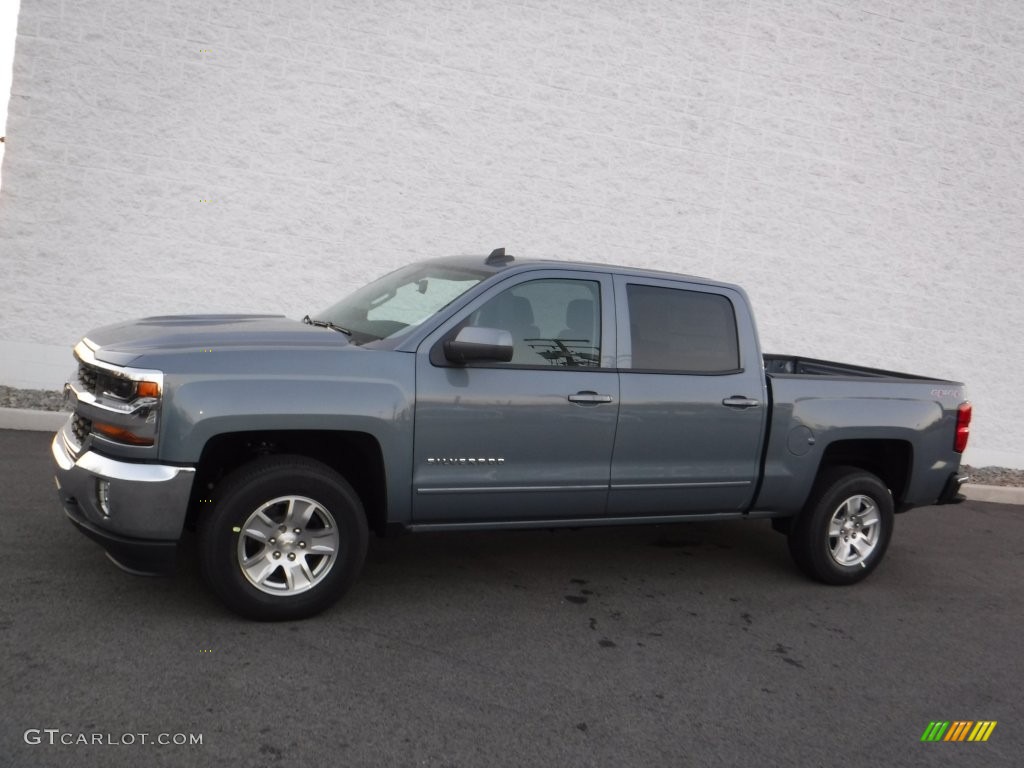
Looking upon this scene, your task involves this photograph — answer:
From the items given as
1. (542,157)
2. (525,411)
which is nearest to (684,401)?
(525,411)

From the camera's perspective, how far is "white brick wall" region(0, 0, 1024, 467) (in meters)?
9.38

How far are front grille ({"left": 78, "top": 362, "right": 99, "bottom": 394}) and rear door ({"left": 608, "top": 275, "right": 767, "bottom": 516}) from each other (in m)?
2.76

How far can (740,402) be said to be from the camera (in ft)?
19.0

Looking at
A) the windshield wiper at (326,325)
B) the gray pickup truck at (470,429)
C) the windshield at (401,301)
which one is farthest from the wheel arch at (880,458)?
the windshield wiper at (326,325)

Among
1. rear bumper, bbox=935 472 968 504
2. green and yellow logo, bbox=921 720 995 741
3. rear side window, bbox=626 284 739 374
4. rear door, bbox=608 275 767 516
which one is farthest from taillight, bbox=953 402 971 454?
green and yellow logo, bbox=921 720 995 741

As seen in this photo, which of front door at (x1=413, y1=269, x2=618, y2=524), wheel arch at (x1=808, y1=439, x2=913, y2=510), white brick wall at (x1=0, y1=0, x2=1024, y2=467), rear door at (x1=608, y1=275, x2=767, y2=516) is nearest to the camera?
front door at (x1=413, y1=269, x2=618, y2=524)

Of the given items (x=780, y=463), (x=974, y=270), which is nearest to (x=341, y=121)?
(x=780, y=463)

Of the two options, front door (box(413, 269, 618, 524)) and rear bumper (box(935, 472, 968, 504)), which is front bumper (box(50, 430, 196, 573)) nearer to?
front door (box(413, 269, 618, 524))

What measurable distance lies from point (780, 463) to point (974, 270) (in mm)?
7340

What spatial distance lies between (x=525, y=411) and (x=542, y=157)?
5.85 m

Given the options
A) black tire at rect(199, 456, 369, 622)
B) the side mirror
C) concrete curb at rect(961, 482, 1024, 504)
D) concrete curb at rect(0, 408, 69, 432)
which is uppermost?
the side mirror

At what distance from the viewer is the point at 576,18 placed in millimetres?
10211

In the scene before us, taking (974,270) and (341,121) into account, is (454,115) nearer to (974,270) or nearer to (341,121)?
(341,121)

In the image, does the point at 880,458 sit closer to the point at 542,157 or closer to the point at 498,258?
the point at 498,258
